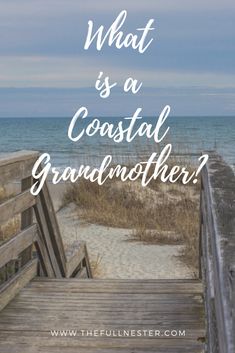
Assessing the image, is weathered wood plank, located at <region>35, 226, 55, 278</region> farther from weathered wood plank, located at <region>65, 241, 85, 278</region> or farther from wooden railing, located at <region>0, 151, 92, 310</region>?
weathered wood plank, located at <region>65, 241, 85, 278</region>

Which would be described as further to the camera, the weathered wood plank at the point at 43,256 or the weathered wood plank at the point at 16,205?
the weathered wood plank at the point at 43,256

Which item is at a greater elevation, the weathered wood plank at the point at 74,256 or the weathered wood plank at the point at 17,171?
the weathered wood plank at the point at 74,256

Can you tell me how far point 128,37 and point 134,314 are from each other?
4.56 meters

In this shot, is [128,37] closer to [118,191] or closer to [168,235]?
[168,235]

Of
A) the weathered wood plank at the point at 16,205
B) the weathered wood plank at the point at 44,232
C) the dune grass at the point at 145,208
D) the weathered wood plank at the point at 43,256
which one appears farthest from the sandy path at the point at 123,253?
the weathered wood plank at the point at 16,205

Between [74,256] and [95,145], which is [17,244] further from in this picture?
[95,145]

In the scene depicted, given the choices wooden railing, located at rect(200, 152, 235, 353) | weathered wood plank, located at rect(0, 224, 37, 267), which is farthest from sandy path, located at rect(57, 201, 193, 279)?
wooden railing, located at rect(200, 152, 235, 353)

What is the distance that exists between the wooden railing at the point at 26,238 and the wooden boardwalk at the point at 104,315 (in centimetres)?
16

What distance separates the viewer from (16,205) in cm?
477

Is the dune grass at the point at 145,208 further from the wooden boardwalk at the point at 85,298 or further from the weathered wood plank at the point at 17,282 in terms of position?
the weathered wood plank at the point at 17,282

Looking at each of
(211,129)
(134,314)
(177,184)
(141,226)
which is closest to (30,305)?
(134,314)

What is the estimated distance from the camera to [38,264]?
223 inches

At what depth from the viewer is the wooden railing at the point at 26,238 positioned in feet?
14.7

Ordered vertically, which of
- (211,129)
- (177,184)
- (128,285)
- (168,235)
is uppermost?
(211,129)
